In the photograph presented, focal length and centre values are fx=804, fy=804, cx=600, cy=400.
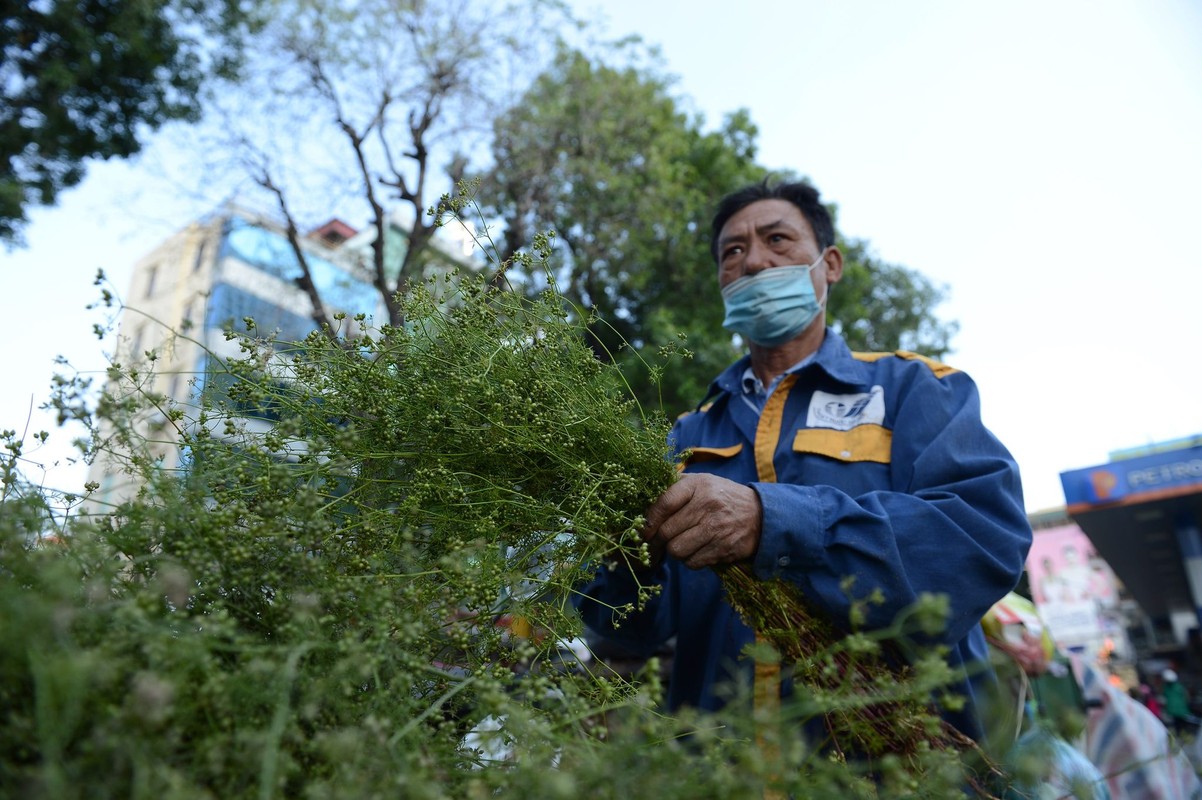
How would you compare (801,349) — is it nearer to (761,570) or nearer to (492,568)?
(761,570)

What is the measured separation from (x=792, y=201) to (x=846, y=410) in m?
1.08

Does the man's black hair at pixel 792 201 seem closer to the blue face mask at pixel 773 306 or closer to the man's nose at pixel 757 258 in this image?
the man's nose at pixel 757 258

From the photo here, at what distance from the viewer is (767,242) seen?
9.59ft

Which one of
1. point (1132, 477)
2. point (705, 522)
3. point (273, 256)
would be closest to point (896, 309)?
point (1132, 477)

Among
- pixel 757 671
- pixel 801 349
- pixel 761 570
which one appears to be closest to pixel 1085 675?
pixel 801 349

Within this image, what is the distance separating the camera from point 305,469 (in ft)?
4.41

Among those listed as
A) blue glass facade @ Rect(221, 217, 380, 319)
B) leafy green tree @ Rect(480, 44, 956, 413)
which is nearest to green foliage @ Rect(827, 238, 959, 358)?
leafy green tree @ Rect(480, 44, 956, 413)

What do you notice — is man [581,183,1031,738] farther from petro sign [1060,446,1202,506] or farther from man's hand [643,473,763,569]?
petro sign [1060,446,1202,506]

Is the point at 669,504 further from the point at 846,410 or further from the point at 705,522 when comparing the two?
the point at 846,410

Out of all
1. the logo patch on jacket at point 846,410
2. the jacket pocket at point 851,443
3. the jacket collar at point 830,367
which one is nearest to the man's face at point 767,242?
the jacket collar at point 830,367

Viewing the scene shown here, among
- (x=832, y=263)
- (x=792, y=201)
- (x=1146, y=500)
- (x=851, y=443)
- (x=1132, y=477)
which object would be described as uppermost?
(x=1132, y=477)

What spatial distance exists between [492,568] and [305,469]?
0.36 m

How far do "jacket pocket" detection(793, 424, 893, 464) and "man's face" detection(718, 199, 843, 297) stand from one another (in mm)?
776

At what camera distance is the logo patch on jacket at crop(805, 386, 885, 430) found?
7.41 ft
